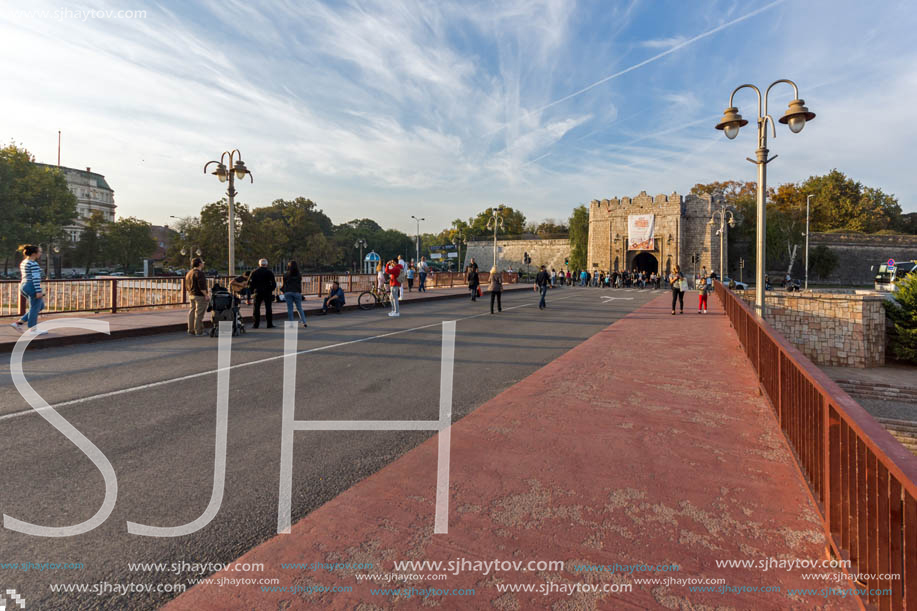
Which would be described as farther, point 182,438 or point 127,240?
point 127,240

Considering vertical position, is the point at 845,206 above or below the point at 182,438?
above

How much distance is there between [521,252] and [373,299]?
5999 cm

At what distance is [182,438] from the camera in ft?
14.1

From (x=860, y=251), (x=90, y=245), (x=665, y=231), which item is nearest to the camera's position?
(x=860, y=251)

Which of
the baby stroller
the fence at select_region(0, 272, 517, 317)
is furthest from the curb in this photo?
the fence at select_region(0, 272, 517, 317)

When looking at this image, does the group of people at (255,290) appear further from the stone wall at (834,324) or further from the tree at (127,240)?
the tree at (127,240)

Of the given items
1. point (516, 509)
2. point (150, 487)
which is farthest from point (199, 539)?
point (516, 509)

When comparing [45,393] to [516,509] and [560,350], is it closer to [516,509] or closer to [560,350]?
[516,509]

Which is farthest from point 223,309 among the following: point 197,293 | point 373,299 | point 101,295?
point 373,299

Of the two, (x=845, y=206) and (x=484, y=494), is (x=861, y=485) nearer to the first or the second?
(x=484, y=494)

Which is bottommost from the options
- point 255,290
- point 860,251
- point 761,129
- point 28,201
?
point 255,290

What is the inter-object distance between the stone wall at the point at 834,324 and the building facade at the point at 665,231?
28324 mm

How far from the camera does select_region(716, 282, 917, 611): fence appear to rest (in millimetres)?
1759

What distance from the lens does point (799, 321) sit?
26.6 metres
